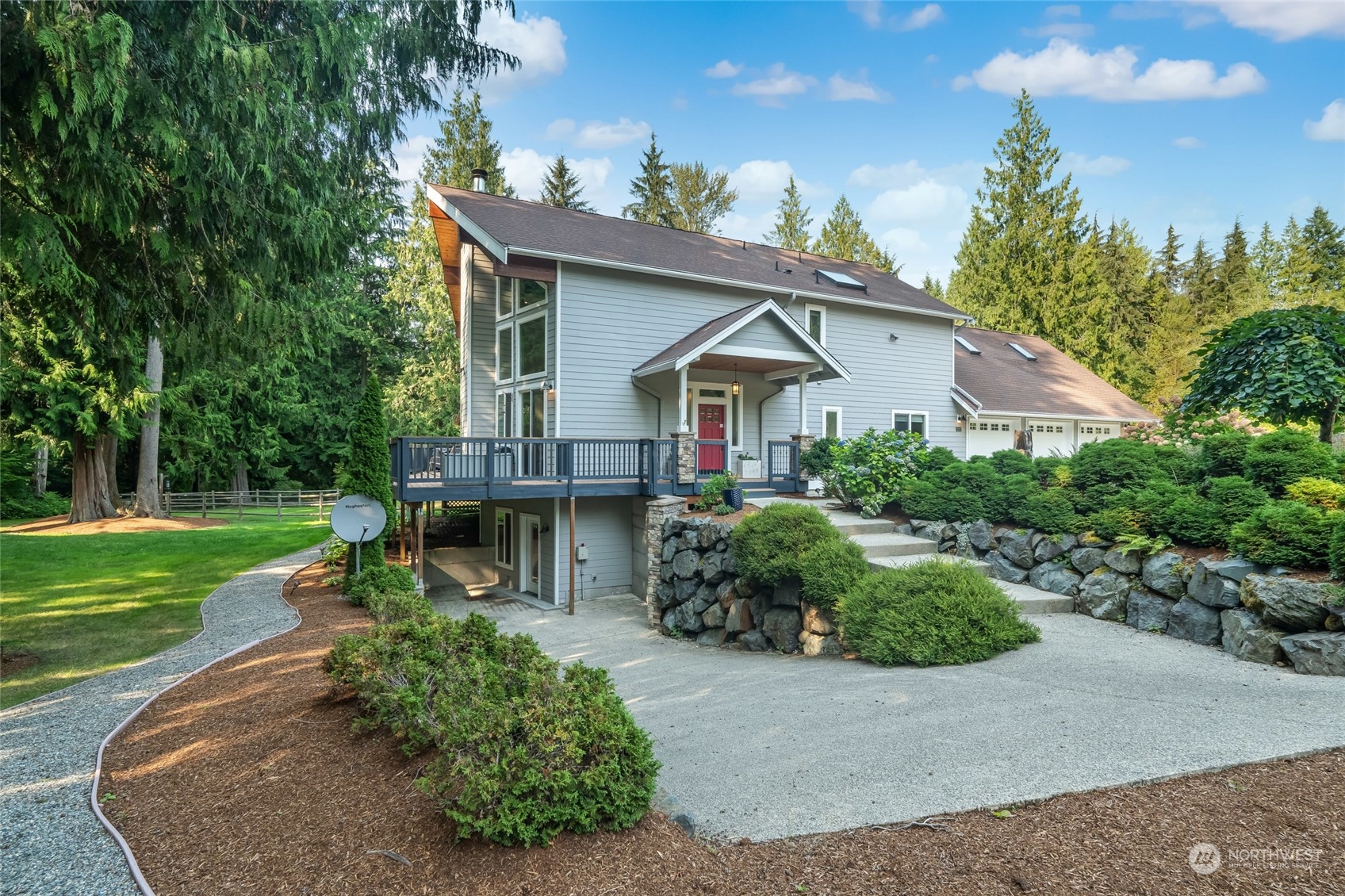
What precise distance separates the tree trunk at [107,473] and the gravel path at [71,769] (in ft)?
52.9

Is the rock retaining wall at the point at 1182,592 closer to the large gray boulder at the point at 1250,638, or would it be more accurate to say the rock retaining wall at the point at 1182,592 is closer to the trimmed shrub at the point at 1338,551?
the large gray boulder at the point at 1250,638

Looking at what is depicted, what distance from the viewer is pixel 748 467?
46.4 feet

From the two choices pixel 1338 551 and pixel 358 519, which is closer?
pixel 1338 551

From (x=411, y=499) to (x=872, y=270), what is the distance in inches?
640

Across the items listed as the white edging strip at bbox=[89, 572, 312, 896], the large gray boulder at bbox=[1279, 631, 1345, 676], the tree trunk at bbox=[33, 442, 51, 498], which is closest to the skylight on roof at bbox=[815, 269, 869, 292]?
the large gray boulder at bbox=[1279, 631, 1345, 676]

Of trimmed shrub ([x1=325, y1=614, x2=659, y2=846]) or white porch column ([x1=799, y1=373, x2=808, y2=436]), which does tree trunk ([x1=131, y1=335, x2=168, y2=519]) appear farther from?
trimmed shrub ([x1=325, y1=614, x2=659, y2=846])

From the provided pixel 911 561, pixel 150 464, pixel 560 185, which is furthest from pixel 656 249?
pixel 560 185

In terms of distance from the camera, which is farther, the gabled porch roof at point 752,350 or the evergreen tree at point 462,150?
the evergreen tree at point 462,150

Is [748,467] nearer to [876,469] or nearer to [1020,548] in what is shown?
[876,469]

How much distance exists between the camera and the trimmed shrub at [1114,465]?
27.1 ft

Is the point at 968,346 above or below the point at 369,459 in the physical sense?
above

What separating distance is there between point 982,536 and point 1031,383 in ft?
43.3

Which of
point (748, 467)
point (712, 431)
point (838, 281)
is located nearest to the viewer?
point (748, 467)

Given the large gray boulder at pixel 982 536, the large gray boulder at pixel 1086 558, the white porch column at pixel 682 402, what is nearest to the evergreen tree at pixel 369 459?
the white porch column at pixel 682 402
